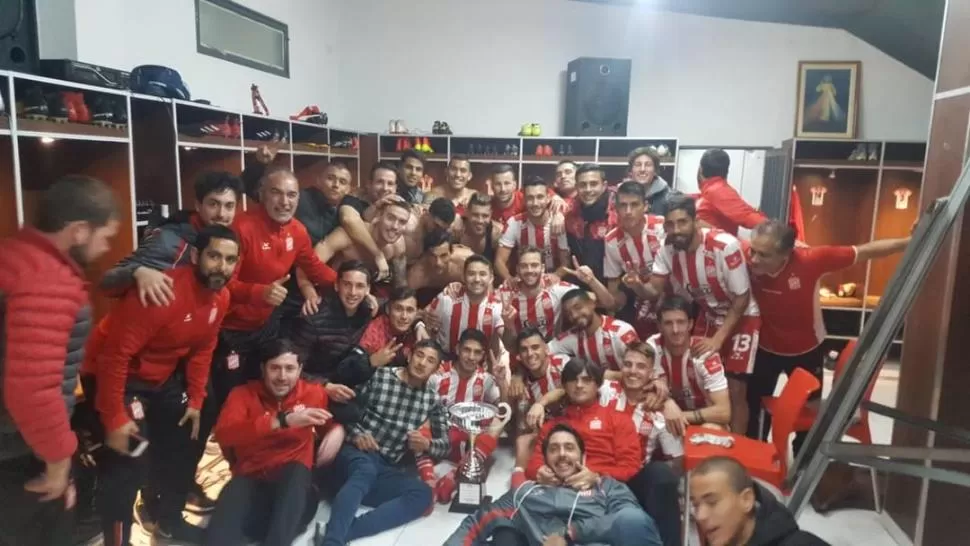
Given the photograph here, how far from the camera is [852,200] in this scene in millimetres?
5918

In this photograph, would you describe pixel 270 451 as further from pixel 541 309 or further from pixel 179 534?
pixel 541 309

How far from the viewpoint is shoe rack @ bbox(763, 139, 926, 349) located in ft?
18.5

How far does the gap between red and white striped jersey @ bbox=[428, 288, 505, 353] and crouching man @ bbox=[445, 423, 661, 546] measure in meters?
0.91

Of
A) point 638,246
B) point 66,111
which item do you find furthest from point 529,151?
point 66,111

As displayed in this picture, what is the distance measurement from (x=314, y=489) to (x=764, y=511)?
190cm

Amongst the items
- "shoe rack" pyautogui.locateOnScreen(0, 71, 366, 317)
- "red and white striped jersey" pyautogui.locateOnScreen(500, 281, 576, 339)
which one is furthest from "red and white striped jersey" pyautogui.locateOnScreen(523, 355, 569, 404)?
"shoe rack" pyautogui.locateOnScreen(0, 71, 366, 317)

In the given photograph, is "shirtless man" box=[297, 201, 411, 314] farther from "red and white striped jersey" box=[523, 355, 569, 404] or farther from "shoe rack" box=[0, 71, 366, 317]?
"red and white striped jersey" box=[523, 355, 569, 404]

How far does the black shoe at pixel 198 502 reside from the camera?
2.80 metres

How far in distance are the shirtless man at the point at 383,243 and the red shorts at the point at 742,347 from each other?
172 centimetres

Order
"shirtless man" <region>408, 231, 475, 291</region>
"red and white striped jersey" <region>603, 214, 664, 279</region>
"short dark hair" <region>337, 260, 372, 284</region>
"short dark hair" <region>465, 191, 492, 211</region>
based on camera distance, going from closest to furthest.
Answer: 1. "short dark hair" <region>337, 260, 372, 284</region>
2. "red and white striped jersey" <region>603, 214, 664, 279</region>
3. "shirtless man" <region>408, 231, 475, 291</region>
4. "short dark hair" <region>465, 191, 492, 211</region>

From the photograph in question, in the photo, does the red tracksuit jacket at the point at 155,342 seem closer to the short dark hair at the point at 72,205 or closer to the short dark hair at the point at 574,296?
the short dark hair at the point at 72,205

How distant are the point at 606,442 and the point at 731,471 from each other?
104cm

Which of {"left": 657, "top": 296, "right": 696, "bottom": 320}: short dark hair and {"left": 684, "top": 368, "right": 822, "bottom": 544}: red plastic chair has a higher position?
{"left": 657, "top": 296, "right": 696, "bottom": 320}: short dark hair

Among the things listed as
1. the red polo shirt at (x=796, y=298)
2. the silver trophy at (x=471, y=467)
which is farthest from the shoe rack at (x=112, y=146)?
the red polo shirt at (x=796, y=298)
